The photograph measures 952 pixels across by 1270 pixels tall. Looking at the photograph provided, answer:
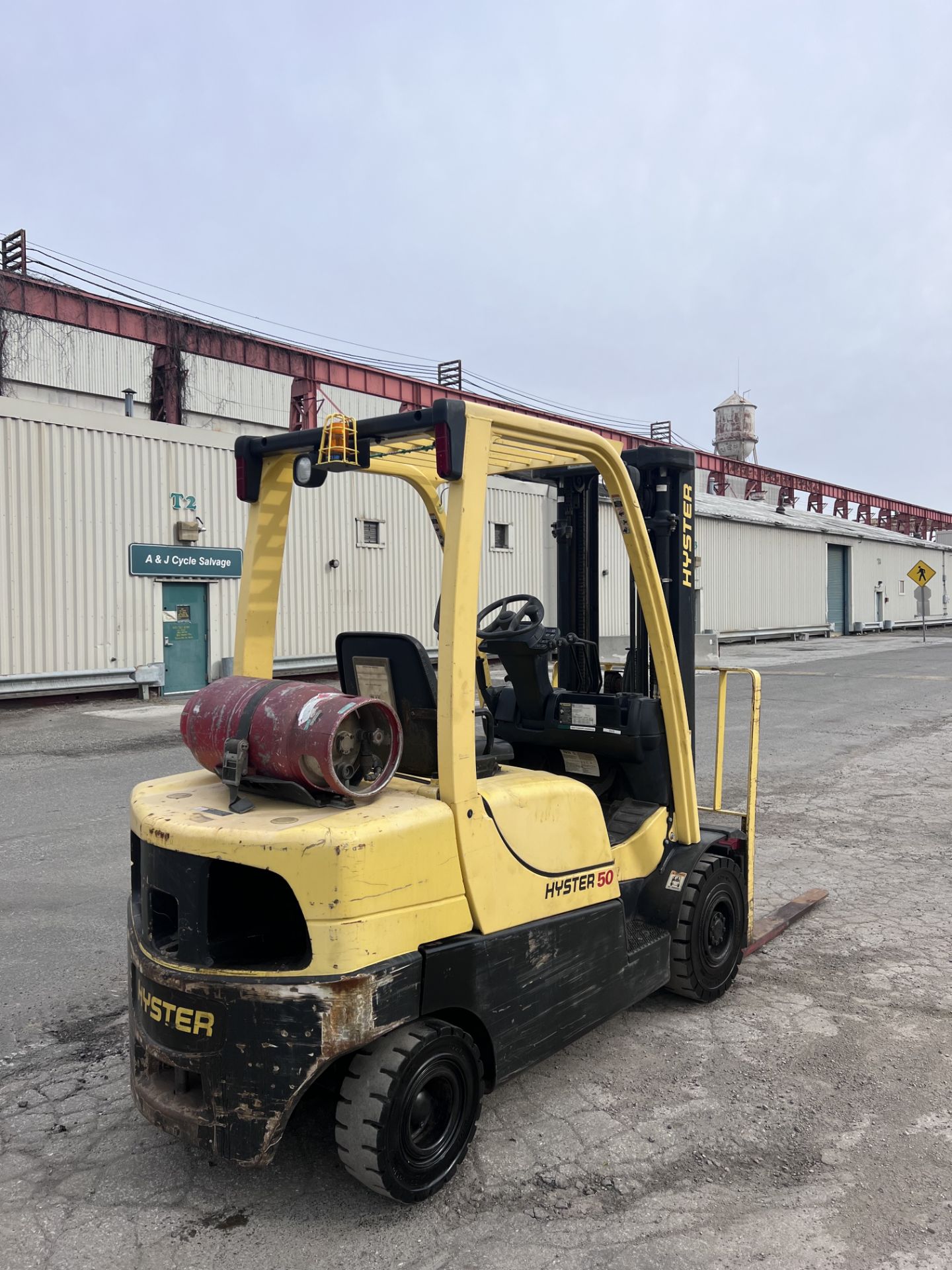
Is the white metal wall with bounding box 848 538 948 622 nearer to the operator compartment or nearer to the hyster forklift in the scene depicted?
the operator compartment

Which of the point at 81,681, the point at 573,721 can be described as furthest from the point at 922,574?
the point at 573,721

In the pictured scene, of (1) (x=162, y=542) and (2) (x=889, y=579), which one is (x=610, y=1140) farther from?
(2) (x=889, y=579)

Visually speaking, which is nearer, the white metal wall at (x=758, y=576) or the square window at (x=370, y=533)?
the square window at (x=370, y=533)

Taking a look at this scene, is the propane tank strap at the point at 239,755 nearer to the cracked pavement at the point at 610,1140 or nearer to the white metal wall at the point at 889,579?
the cracked pavement at the point at 610,1140

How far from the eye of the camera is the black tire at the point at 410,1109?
2.78 meters

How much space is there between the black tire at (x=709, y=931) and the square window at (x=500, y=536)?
19464 millimetres

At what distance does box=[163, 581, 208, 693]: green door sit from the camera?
17531 millimetres

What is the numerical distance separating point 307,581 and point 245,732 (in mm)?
16960

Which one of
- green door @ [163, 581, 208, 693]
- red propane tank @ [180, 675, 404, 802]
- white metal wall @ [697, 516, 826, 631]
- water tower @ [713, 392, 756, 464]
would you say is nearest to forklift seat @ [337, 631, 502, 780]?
red propane tank @ [180, 675, 404, 802]

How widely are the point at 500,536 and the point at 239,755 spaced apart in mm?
21205

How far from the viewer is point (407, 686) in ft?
10.9

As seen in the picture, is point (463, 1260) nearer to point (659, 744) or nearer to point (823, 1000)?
point (659, 744)

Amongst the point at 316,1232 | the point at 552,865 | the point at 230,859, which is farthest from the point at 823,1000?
the point at 230,859

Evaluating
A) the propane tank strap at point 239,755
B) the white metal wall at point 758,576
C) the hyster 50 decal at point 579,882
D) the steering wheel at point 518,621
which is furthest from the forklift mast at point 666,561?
the white metal wall at point 758,576
